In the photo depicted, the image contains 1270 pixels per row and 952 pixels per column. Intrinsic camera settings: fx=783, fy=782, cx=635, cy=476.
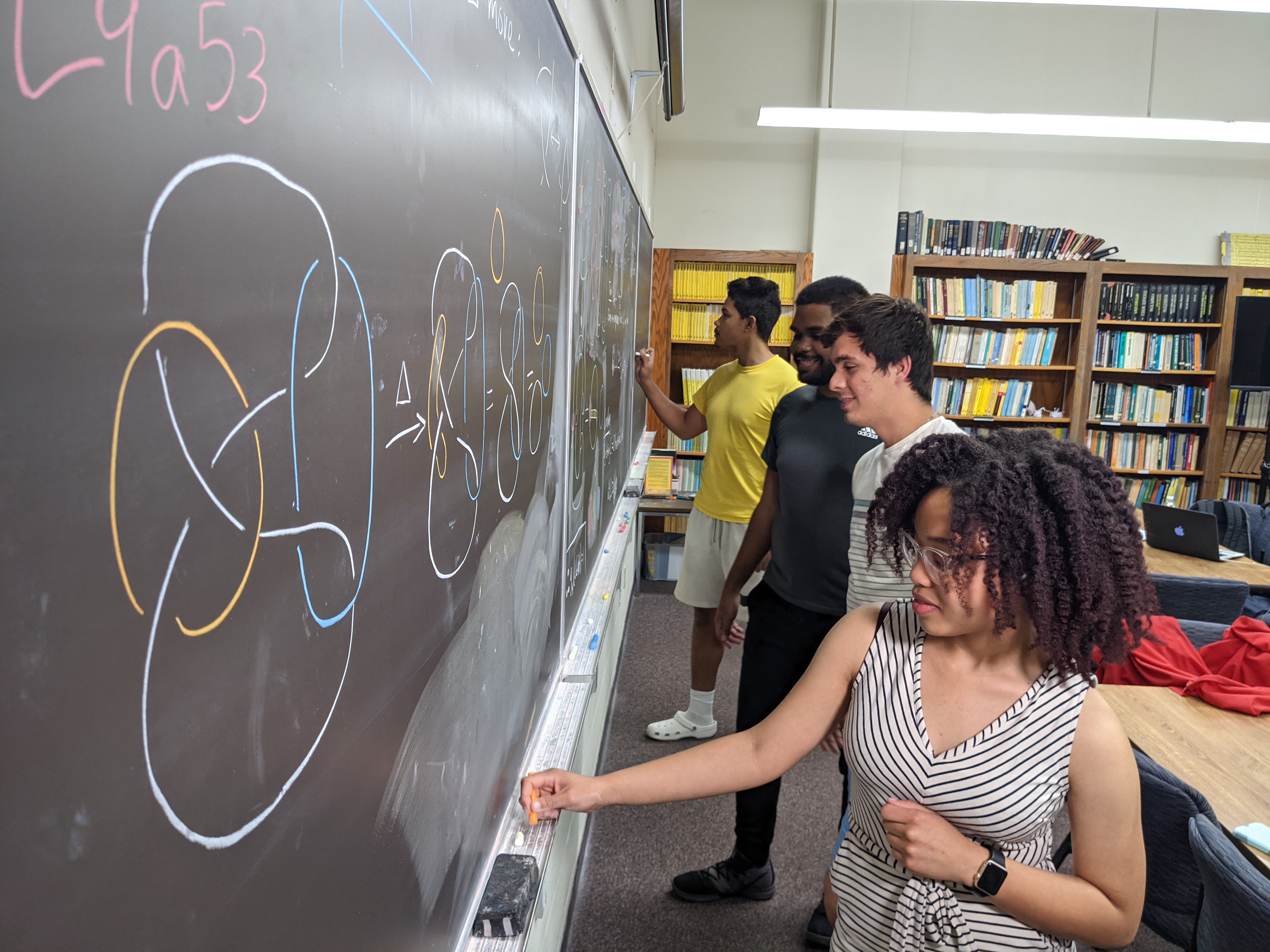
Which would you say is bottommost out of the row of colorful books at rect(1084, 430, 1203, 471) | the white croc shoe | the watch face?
the white croc shoe

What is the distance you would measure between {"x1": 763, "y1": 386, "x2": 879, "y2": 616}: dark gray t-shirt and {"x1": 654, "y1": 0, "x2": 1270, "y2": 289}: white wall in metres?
3.81

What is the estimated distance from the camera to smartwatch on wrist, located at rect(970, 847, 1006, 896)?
1.10m

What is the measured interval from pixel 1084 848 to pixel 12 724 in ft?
4.12

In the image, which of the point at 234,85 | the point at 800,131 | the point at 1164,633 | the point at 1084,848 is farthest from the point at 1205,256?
the point at 234,85

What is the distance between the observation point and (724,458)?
3176mm

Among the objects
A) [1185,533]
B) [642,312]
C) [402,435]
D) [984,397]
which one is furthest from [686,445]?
[402,435]

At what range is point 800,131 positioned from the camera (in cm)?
573

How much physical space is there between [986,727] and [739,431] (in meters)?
2.00

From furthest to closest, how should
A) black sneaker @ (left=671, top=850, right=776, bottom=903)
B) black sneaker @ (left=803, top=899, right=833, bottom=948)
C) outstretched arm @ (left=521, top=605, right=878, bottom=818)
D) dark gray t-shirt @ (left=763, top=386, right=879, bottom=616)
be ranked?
1. black sneaker @ (left=671, top=850, right=776, bottom=903)
2. black sneaker @ (left=803, top=899, right=833, bottom=948)
3. dark gray t-shirt @ (left=763, top=386, right=879, bottom=616)
4. outstretched arm @ (left=521, top=605, right=878, bottom=818)

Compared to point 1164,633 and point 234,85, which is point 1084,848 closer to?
point 234,85

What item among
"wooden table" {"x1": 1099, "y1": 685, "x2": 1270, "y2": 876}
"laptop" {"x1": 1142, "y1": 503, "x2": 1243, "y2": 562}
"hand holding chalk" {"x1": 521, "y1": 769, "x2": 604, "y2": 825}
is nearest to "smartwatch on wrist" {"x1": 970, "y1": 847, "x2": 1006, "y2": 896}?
"hand holding chalk" {"x1": 521, "y1": 769, "x2": 604, "y2": 825}

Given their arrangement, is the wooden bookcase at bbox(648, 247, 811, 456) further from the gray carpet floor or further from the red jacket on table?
the red jacket on table

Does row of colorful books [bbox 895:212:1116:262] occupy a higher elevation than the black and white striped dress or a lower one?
higher

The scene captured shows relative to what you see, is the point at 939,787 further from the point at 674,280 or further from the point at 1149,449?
the point at 1149,449
